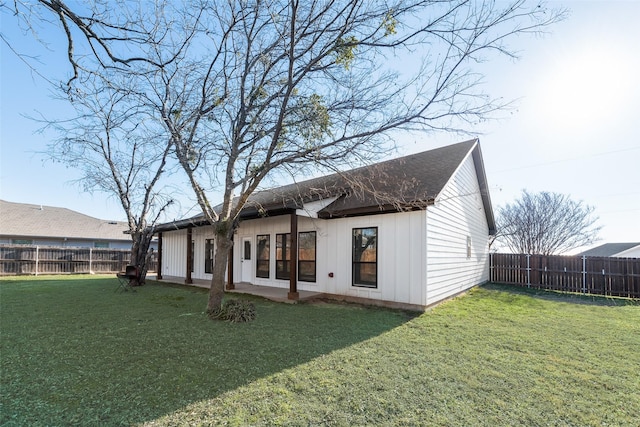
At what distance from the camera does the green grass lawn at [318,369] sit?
275cm

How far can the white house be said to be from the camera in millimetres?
7297

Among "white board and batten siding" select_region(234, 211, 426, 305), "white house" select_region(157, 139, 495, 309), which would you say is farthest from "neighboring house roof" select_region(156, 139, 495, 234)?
"white board and batten siding" select_region(234, 211, 426, 305)

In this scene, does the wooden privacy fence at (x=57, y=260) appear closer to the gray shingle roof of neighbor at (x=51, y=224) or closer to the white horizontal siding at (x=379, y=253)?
the gray shingle roof of neighbor at (x=51, y=224)

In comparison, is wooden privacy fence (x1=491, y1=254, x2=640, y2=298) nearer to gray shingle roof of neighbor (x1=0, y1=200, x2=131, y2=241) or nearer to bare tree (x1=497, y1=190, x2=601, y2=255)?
bare tree (x1=497, y1=190, x2=601, y2=255)

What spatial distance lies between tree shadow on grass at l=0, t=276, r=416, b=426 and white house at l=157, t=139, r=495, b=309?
3.32ft

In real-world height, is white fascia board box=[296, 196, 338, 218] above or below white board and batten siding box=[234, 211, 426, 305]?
above

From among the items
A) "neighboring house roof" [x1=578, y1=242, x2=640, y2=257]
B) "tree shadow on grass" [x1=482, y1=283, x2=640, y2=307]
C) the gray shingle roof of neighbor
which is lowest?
"tree shadow on grass" [x1=482, y1=283, x2=640, y2=307]

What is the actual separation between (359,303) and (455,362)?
4128 mm

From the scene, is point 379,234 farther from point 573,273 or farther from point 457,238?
point 573,273

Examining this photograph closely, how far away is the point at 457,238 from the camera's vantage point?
9578 millimetres

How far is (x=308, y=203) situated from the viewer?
865 centimetres

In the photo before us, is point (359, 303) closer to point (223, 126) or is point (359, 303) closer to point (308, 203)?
point (308, 203)

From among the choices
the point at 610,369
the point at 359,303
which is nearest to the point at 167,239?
the point at 359,303

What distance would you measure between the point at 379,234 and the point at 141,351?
5.53m
